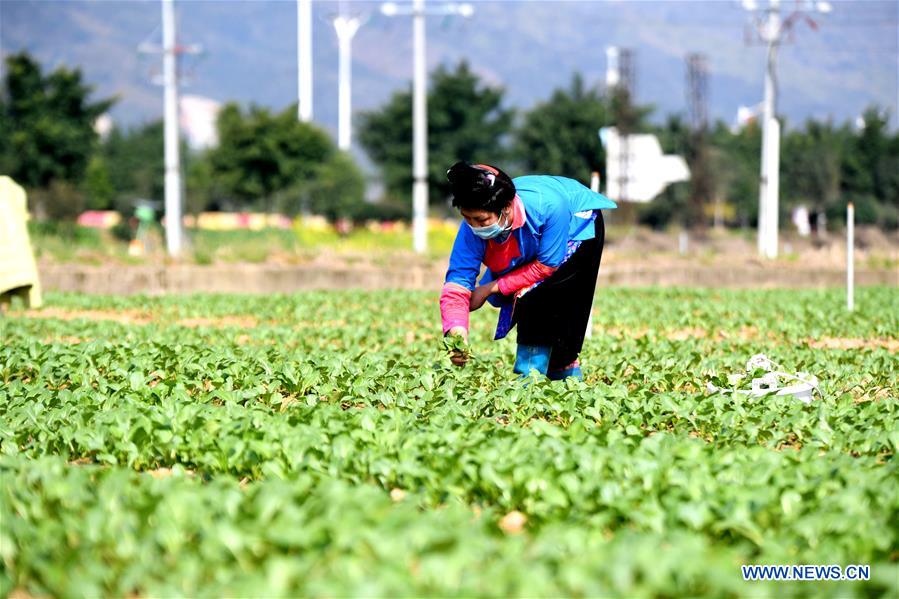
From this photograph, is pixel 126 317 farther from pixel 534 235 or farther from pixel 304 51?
pixel 304 51

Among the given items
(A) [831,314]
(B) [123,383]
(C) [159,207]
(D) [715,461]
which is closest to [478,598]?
(D) [715,461]

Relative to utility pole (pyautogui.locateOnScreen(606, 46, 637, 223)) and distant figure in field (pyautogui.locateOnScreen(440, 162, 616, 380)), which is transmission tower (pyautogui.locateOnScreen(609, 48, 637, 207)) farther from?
distant figure in field (pyautogui.locateOnScreen(440, 162, 616, 380))

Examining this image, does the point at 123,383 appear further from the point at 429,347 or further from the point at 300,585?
the point at 300,585

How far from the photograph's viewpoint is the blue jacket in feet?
21.0

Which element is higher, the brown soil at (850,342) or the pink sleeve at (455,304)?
the pink sleeve at (455,304)

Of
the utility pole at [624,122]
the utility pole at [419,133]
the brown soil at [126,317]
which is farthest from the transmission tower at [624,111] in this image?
the brown soil at [126,317]

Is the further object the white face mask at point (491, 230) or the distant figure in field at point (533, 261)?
the distant figure in field at point (533, 261)

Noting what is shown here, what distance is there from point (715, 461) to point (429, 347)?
6010 millimetres

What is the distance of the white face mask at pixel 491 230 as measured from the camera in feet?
20.0

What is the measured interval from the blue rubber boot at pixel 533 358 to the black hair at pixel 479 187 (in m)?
1.39

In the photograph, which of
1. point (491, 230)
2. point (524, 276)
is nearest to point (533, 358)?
point (524, 276)

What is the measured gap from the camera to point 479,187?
5.88m

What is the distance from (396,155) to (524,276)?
63380 mm

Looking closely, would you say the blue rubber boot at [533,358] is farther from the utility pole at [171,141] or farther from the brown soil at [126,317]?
the utility pole at [171,141]
